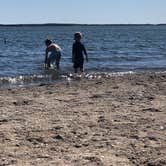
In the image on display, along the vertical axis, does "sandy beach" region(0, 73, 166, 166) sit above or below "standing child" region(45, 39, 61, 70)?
below

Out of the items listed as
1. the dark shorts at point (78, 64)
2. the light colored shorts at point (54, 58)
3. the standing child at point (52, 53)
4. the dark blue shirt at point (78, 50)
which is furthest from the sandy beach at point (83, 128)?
the light colored shorts at point (54, 58)

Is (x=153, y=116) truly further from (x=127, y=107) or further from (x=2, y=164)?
(x=2, y=164)

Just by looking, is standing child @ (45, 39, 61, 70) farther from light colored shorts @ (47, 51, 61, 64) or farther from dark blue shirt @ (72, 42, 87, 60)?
dark blue shirt @ (72, 42, 87, 60)

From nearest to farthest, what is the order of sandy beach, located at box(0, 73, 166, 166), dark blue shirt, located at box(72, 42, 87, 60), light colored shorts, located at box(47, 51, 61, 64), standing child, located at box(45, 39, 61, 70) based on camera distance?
sandy beach, located at box(0, 73, 166, 166) < dark blue shirt, located at box(72, 42, 87, 60) < standing child, located at box(45, 39, 61, 70) < light colored shorts, located at box(47, 51, 61, 64)

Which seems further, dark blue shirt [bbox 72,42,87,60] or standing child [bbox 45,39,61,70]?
standing child [bbox 45,39,61,70]

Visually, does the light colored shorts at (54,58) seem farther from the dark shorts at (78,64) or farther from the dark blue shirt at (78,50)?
the dark blue shirt at (78,50)

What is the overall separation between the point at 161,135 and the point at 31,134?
1978 mm

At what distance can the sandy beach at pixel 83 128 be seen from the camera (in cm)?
711

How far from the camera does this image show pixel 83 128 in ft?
28.7

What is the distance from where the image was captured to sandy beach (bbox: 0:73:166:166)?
7.11 m

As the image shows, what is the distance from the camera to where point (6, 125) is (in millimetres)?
9008

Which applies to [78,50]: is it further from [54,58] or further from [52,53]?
[54,58]

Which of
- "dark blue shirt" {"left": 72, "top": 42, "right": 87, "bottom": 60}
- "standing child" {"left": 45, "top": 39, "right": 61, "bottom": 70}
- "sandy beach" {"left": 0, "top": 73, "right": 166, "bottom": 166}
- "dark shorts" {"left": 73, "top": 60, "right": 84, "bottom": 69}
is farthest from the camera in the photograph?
"standing child" {"left": 45, "top": 39, "right": 61, "bottom": 70}

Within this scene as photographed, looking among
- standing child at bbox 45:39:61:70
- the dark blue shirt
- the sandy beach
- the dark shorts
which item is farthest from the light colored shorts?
the sandy beach
